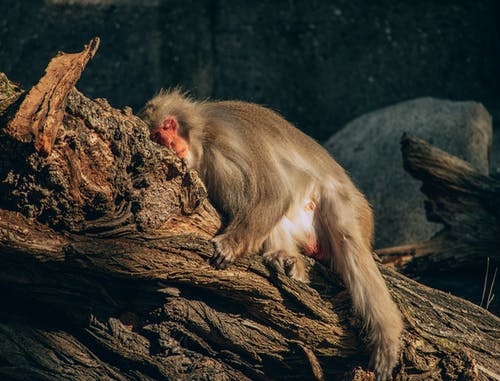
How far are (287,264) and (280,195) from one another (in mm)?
598

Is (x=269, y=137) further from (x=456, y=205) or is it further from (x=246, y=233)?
(x=456, y=205)

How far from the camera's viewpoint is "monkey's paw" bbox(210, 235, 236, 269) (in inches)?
157

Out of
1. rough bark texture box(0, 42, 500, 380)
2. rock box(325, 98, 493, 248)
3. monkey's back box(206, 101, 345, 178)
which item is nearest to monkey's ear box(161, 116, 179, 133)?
monkey's back box(206, 101, 345, 178)

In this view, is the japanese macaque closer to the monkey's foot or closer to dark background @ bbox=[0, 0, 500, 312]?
the monkey's foot

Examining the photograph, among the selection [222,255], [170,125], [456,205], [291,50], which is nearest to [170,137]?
[170,125]

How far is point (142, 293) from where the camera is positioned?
13.0ft

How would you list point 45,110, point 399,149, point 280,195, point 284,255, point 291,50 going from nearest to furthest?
1. point 45,110
2. point 284,255
3. point 280,195
4. point 399,149
5. point 291,50

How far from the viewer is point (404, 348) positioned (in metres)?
4.31

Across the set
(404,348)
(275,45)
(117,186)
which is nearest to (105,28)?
(275,45)

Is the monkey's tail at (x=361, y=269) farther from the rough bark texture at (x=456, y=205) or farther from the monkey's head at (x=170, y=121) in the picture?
the monkey's head at (x=170, y=121)

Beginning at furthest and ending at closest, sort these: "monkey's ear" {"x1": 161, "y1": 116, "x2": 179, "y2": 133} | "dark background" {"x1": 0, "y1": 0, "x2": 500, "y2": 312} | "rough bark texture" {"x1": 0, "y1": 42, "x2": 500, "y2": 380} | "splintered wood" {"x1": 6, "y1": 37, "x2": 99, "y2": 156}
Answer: "dark background" {"x1": 0, "y1": 0, "x2": 500, "y2": 312} < "monkey's ear" {"x1": 161, "y1": 116, "x2": 179, "y2": 133} < "rough bark texture" {"x1": 0, "y1": 42, "x2": 500, "y2": 380} < "splintered wood" {"x1": 6, "y1": 37, "x2": 99, "y2": 156}

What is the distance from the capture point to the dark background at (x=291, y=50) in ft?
28.5

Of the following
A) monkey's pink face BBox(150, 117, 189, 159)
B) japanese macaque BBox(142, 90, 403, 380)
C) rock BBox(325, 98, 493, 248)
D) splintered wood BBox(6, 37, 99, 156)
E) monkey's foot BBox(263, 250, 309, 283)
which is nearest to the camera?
splintered wood BBox(6, 37, 99, 156)

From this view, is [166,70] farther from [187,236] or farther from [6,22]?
[187,236]
